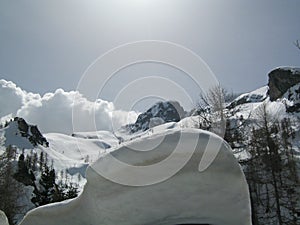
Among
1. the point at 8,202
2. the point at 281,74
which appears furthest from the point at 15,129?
the point at 8,202

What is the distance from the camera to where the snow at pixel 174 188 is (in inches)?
140

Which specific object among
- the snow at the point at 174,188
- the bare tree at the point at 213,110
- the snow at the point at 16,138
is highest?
the snow at the point at 16,138

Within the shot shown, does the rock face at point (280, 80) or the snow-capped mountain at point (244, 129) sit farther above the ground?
the rock face at point (280, 80)

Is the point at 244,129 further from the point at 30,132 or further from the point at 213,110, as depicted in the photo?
the point at 30,132

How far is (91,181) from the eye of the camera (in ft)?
12.3

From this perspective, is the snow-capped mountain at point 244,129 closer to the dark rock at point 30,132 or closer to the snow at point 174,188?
the dark rock at point 30,132

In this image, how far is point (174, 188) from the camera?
3.55 m

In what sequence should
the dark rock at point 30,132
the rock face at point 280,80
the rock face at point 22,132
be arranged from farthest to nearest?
the dark rock at point 30,132
the rock face at point 22,132
the rock face at point 280,80

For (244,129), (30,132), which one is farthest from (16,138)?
(244,129)

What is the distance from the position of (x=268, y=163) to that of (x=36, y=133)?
623ft

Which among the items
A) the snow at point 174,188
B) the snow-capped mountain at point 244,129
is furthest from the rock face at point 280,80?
the snow at point 174,188

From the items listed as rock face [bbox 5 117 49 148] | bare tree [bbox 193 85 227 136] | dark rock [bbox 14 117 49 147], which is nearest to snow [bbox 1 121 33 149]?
rock face [bbox 5 117 49 148]

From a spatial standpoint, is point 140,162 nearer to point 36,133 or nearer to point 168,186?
point 168,186

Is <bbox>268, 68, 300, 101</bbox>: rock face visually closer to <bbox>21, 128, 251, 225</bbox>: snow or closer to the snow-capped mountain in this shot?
the snow-capped mountain
